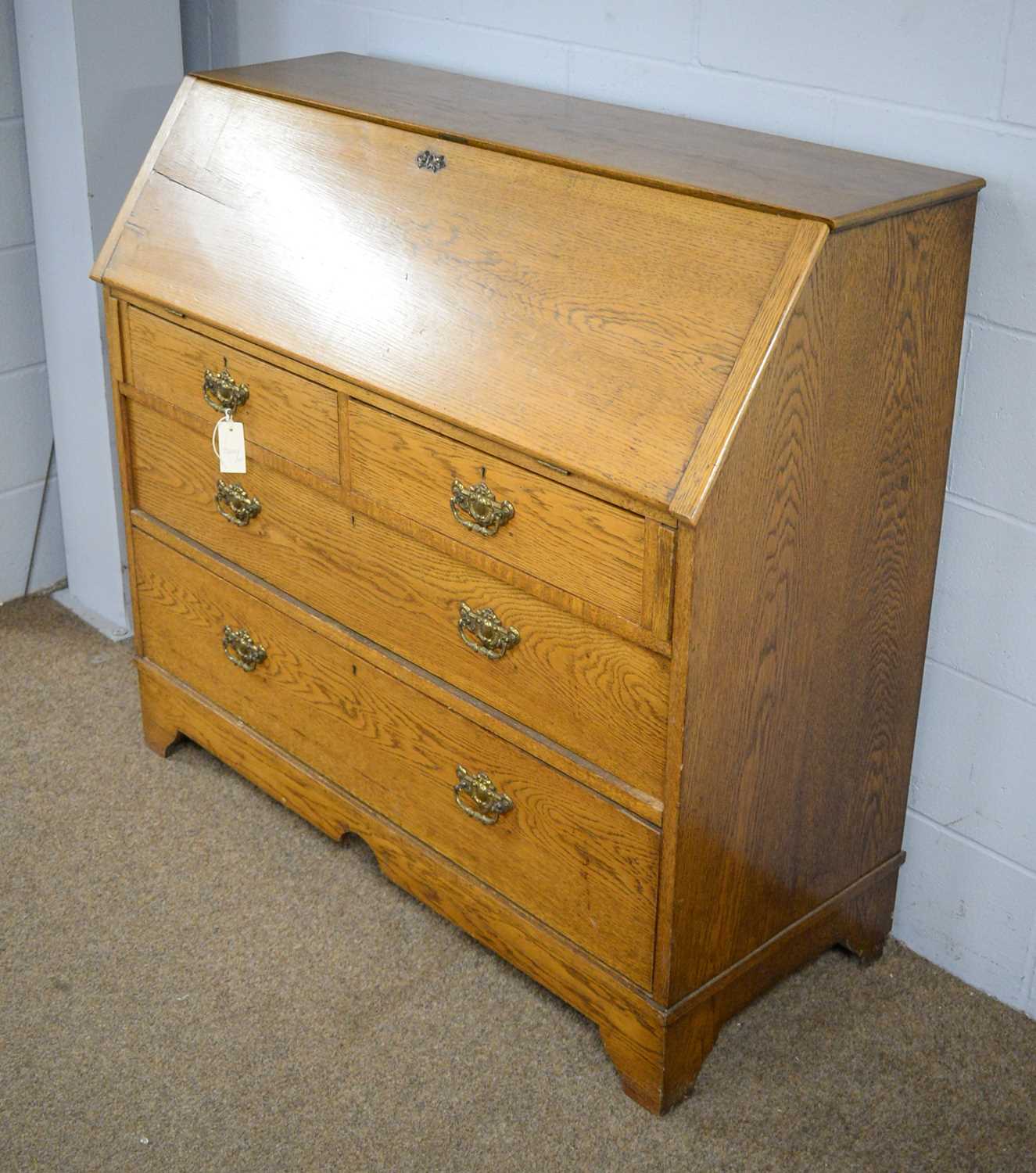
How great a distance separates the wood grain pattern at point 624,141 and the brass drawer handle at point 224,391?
407 millimetres

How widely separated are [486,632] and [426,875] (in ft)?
1.57

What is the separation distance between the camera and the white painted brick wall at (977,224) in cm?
172

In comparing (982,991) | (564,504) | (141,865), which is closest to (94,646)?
(141,865)

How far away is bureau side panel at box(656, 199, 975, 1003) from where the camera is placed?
5.19 ft

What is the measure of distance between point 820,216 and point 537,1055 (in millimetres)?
1149

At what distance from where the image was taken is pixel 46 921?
2.20 meters

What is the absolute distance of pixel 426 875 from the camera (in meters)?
2.13

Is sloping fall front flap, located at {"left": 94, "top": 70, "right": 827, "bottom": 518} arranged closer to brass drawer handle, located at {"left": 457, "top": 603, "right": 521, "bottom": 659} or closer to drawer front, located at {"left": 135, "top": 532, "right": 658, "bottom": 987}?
brass drawer handle, located at {"left": 457, "top": 603, "right": 521, "bottom": 659}

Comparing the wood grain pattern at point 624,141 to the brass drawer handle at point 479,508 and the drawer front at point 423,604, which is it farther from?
the drawer front at point 423,604

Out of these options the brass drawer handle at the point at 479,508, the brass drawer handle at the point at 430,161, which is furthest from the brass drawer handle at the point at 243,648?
the brass drawer handle at the point at 430,161

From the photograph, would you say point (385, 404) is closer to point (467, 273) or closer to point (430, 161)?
point (467, 273)

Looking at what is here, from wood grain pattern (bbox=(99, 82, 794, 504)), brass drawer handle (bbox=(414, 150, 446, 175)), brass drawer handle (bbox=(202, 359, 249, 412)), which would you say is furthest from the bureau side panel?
brass drawer handle (bbox=(202, 359, 249, 412))

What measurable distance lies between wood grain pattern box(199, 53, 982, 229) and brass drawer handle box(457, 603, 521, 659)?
56cm

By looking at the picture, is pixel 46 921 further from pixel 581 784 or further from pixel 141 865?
pixel 581 784
